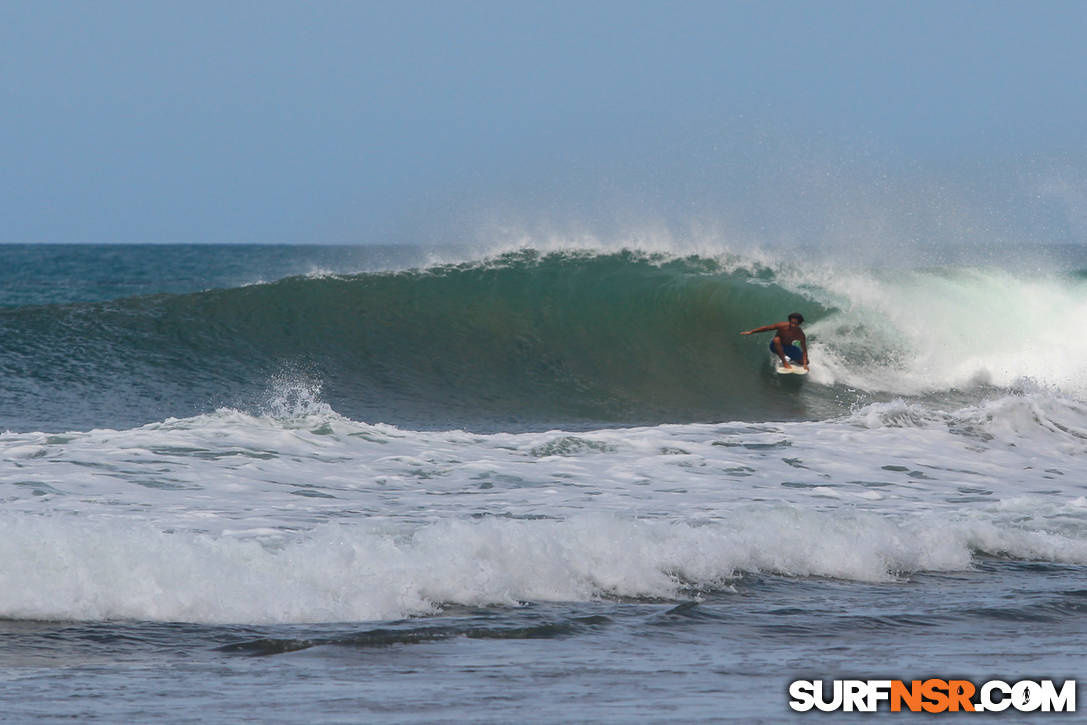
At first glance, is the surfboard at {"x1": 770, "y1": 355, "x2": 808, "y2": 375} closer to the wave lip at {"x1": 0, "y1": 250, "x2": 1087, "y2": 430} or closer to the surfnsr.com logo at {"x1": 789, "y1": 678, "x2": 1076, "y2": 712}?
the wave lip at {"x1": 0, "y1": 250, "x2": 1087, "y2": 430}

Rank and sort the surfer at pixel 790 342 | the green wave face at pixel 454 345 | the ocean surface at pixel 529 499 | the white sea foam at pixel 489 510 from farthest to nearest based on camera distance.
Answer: the surfer at pixel 790 342
the green wave face at pixel 454 345
the white sea foam at pixel 489 510
the ocean surface at pixel 529 499

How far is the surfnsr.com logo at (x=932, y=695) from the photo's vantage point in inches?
Result: 179

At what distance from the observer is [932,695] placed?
4.70 m

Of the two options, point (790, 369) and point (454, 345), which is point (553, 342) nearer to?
point (454, 345)

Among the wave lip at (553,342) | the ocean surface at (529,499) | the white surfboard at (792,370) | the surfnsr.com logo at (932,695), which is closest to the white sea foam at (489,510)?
the ocean surface at (529,499)

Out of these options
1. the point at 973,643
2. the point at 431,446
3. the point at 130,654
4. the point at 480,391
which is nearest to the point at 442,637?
the point at 130,654

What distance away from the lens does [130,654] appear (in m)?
5.34

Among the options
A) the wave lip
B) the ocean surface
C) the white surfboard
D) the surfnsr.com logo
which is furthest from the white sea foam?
the white surfboard

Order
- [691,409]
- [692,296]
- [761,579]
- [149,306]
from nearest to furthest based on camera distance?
[761,579]
[691,409]
[149,306]
[692,296]

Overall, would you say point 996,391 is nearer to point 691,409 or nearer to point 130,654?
point 691,409

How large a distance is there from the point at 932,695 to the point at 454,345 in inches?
468

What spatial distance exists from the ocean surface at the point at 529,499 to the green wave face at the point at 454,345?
6cm

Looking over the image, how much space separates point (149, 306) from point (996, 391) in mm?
11061

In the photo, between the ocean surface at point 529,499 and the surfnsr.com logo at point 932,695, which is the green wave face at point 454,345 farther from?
the surfnsr.com logo at point 932,695
